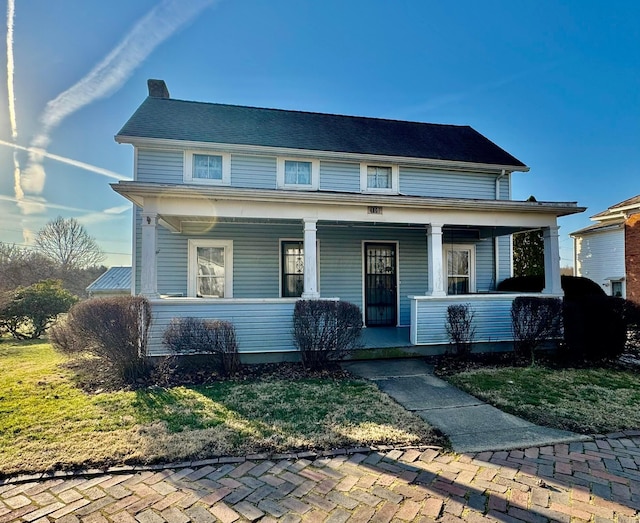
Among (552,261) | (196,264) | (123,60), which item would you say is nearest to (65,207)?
(123,60)

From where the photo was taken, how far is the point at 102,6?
22.7 ft

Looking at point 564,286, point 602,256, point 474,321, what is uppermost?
point 602,256

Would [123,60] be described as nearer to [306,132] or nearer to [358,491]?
[306,132]

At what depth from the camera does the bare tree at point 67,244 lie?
26.8 metres

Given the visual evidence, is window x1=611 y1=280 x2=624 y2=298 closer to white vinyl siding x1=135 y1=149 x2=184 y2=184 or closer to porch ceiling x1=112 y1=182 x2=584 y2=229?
porch ceiling x1=112 y1=182 x2=584 y2=229

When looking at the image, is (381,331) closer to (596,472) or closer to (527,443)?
(527,443)

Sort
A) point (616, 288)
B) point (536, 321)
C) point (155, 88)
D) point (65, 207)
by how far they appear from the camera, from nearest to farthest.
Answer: point (536, 321)
point (155, 88)
point (616, 288)
point (65, 207)

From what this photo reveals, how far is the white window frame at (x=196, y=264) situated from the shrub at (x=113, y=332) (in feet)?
9.75

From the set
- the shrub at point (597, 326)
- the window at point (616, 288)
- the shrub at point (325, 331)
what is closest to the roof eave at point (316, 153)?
the shrub at point (325, 331)

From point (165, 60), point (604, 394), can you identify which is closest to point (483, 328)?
point (604, 394)

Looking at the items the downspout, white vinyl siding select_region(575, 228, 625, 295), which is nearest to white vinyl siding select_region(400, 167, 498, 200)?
the downspout

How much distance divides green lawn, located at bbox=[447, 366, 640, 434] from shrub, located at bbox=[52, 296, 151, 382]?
4941mm

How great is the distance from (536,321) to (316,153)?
6.31 metres

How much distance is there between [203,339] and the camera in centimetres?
570
